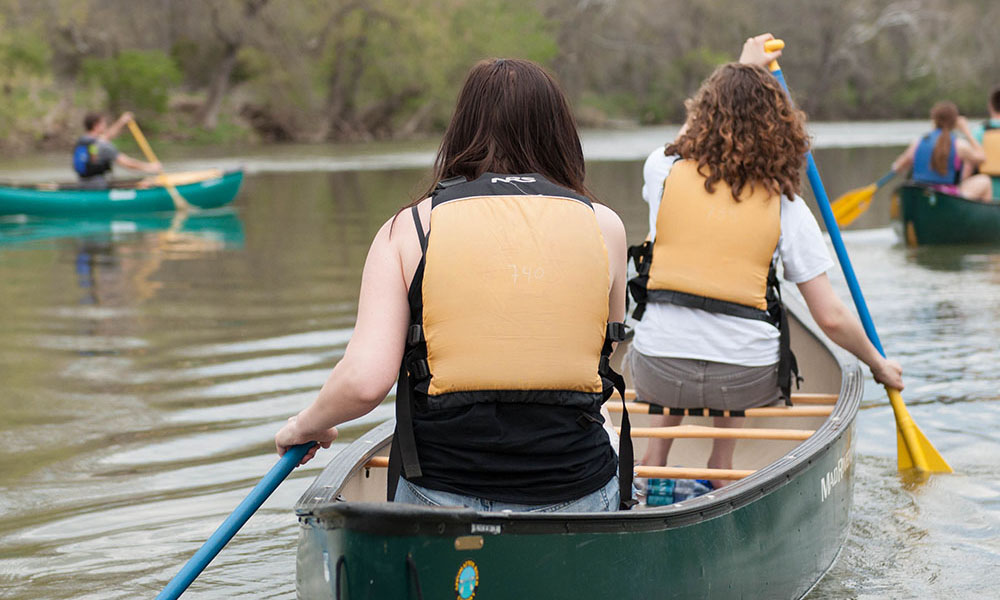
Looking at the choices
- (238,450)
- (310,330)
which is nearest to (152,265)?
(310,330)

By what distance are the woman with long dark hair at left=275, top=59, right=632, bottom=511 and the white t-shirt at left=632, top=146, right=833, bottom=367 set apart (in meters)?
1.18

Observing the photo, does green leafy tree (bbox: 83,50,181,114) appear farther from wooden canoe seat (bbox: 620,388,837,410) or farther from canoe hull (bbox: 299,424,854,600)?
canoe hull (bbox: 299,424,854,600)

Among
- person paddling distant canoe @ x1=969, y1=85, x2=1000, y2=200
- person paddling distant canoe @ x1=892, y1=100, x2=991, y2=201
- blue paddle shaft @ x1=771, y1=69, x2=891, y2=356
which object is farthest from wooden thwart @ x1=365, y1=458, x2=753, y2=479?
person paddling distant canoe @ x1=969, y1=85, x2=1000, y2=200

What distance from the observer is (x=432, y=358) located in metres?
2.23

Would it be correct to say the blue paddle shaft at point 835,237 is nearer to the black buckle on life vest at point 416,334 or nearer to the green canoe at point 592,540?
the green canoe at point 592,540

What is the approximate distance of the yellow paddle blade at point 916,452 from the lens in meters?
4.51

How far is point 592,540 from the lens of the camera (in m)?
2.33

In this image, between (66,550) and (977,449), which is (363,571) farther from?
(977,449)

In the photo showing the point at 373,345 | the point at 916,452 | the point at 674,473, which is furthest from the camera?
the point at 916,452

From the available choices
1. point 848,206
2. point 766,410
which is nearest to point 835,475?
point 766,410

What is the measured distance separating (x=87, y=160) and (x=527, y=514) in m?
13.5

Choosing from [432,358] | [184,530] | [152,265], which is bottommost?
[152,265]

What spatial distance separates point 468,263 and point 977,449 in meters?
3.48

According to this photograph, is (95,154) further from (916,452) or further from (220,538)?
(220,538)
